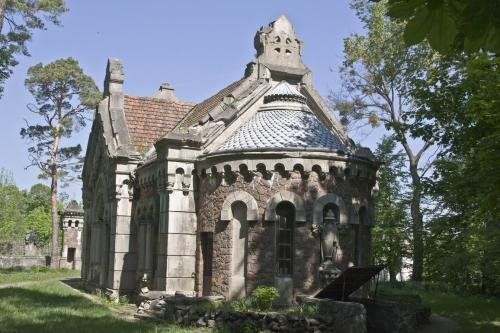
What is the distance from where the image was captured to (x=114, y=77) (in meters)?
22.5

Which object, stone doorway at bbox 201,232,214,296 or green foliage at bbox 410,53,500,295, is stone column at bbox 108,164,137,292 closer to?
stone doorway at bbox 201,232,214,296

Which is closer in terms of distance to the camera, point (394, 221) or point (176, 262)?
point (176, 262)

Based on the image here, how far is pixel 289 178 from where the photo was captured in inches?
607

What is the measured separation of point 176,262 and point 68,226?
35.1m

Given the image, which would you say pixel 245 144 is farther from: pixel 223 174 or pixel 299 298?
pixel 299 298

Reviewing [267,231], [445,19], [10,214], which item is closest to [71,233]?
[10,214]

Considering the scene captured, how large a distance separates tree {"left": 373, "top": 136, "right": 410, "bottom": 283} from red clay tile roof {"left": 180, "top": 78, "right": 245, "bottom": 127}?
38.6 ft

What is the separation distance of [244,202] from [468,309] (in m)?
11.4

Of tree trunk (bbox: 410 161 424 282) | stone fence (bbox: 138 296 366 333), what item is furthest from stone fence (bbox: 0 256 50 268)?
stone fence (bbox: 138 296 366 333)

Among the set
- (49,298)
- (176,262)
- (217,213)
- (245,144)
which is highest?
(245,144)

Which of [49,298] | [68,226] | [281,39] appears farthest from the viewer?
[68,226]

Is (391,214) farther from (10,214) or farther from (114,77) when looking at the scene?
(10,214)

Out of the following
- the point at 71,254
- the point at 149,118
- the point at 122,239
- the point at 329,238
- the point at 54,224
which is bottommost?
the point at 71,254

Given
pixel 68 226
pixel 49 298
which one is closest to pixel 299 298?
pixel 49 298
